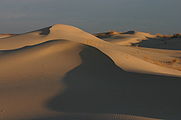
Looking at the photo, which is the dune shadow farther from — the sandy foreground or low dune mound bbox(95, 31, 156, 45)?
low dune mound bbox(95, 31, 156, 45)

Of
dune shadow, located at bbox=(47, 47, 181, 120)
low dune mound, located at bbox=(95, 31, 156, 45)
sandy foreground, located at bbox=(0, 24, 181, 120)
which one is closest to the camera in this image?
sandy foreground, located at bbox=(0, 24, 181, 120)

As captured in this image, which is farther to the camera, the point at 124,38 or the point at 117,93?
the point at 124,38

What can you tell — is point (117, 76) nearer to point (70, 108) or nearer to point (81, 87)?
point (81, 87)

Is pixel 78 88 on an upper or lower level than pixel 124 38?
upper

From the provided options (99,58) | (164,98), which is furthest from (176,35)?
(164,98)

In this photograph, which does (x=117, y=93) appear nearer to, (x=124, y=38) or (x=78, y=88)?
(x=78, y=88)

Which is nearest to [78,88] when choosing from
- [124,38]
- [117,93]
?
[117,93]

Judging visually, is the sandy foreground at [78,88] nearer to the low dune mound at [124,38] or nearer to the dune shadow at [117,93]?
the dune shadow at [117,93]

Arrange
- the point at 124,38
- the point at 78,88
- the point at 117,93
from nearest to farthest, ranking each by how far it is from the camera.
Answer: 1. the point at 117,93
2. the point at 78,88
3. the point at 124,38

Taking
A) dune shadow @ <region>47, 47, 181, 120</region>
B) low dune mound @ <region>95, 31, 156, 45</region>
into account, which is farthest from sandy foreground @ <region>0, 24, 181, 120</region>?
low dune mound @ <region>95, 31, 156, 45</region>
